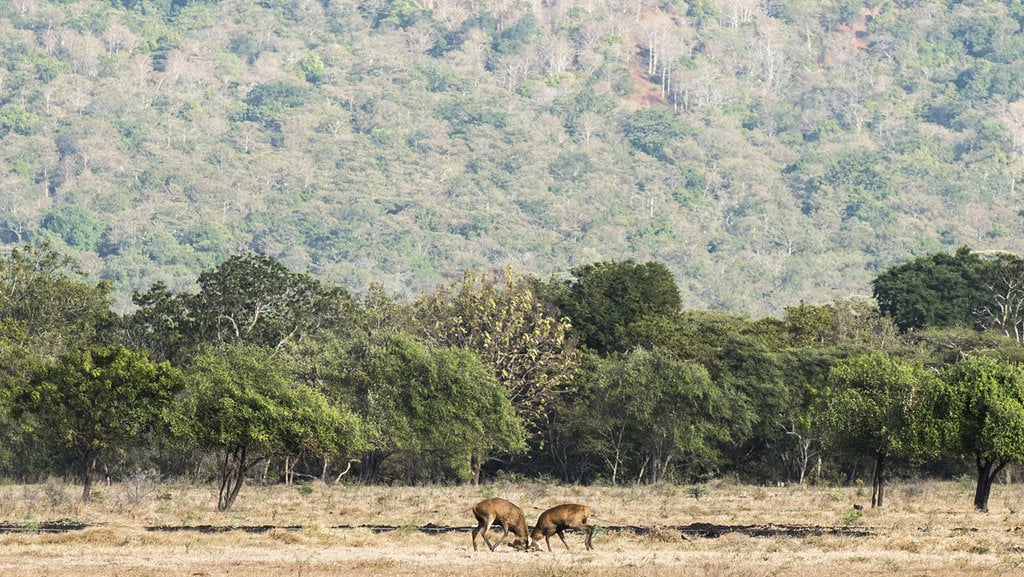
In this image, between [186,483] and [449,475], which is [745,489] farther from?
[186,483]

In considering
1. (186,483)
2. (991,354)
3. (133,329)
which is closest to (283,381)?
(186,483)

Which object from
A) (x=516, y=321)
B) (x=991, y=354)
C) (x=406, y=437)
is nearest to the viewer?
(x=406, y=437)

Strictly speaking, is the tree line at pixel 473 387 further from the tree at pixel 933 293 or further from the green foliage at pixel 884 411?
the tree at pixel 933 293

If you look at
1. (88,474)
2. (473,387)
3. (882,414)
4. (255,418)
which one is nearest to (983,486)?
(882,414)

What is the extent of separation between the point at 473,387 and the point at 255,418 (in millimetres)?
28293

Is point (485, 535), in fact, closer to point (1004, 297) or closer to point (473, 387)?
point (473, 387)

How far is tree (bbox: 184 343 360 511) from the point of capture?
58781 millimetres

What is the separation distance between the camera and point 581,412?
3787 inches

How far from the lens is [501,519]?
4278cm

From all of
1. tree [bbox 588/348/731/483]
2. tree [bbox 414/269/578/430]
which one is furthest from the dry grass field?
Answer: tree [bbox 414/269/578/430]

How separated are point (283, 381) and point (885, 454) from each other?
24275 mm

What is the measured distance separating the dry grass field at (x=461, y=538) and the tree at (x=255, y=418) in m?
2.36

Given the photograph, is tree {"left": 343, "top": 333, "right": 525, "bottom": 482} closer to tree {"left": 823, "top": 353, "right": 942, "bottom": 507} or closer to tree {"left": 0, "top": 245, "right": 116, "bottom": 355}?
tree {"left": 823, "top": 353, "right": 942, "bottom": 507}

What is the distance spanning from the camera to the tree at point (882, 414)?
60844 millimetres
